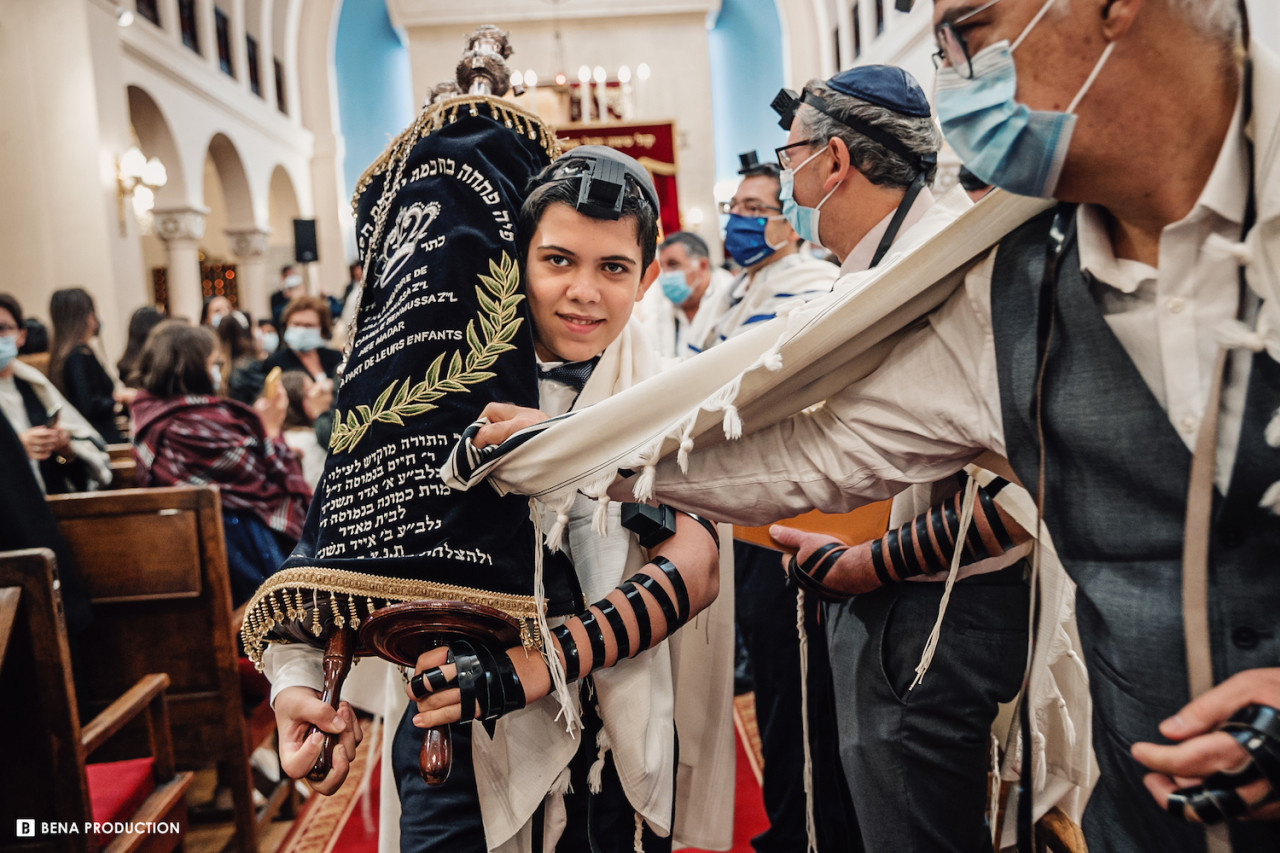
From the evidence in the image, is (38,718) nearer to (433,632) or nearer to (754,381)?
(433,632)

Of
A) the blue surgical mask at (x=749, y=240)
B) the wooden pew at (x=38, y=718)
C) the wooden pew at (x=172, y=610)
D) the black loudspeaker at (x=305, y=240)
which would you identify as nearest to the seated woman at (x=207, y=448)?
the wooden pew at (x=172, y=610)

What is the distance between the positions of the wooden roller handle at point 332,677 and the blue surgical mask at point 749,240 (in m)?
2.48

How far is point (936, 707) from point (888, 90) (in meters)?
1.27

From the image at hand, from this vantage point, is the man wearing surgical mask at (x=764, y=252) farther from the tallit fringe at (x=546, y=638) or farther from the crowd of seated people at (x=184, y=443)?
the tallit fringe at (x=546, y=638)

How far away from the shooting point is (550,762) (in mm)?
1428

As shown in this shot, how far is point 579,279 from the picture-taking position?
58.2 inches

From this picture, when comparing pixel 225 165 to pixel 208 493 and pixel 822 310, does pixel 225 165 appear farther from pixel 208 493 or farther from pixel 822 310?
pixel 822 310

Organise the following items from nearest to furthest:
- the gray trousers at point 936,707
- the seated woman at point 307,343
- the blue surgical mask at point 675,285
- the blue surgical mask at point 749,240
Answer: the gray trousers at point 936,707, the blue surgical mask at point 749,240, the seated woman at point 307,343, the blue surgical mask at point 675,285

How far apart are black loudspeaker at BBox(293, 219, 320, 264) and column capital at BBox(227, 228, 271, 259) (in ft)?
2.98

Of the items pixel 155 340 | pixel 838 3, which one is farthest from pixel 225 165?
pixel 155 340

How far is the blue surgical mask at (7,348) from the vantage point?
368cm

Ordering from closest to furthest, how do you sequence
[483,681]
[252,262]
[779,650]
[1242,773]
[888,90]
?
[1242,773]
[483,681]
[888,90]
[779,650]
[252,262]

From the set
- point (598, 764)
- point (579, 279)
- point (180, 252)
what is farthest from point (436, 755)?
point (180, 252)

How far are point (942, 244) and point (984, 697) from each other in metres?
0.98
